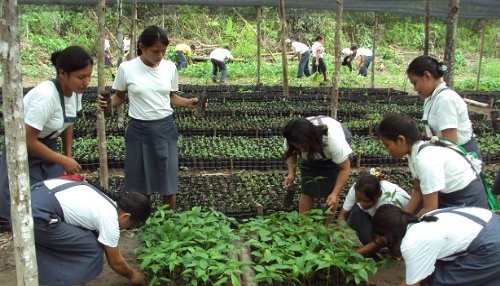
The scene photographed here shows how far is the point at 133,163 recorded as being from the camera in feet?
13.7

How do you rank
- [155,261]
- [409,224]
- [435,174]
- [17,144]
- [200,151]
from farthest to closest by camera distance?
[200,151] < [155,261] < [435,174] < [409,224] < [17,144]

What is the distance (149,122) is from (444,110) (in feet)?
7.12

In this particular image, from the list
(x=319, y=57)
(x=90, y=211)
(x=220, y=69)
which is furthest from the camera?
(x=319, y=57)

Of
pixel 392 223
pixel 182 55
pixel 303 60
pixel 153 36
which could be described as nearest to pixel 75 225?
pixel 153 36

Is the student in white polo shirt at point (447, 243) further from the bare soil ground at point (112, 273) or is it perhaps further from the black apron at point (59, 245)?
the black apron at point (59, 245)

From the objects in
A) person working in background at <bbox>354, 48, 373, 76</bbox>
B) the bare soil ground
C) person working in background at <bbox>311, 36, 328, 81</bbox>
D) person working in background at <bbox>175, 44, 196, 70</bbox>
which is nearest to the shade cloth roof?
person working in background at <bbox>311, 36, 328, 81</bbox>

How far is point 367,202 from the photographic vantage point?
11.9 feet

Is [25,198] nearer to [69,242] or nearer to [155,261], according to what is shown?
[69,242]

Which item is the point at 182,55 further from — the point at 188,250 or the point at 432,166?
the point at 432,166

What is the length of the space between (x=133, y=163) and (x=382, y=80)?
1424cm

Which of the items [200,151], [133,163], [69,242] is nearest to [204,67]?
[200,151]

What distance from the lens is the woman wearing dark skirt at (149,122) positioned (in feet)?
13.2

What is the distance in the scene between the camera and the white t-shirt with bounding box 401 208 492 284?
2.61 meters

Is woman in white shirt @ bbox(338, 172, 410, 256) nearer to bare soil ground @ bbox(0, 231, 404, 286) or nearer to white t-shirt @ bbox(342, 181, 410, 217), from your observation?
white t-shirt @ bbox(342, 181, 410, 217)
